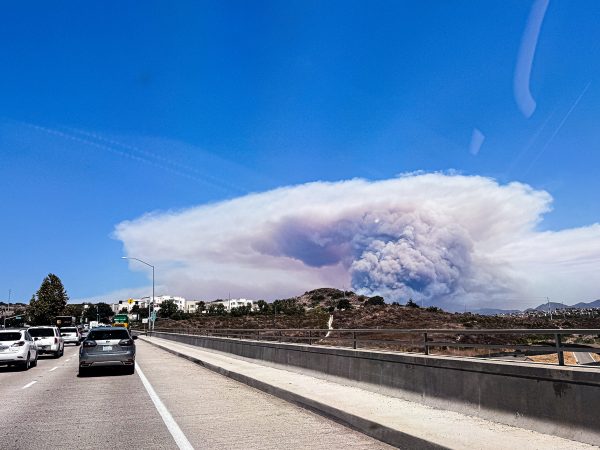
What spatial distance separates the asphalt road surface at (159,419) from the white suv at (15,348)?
641cm

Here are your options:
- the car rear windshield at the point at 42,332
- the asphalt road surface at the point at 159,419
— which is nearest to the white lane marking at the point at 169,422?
the asphalt road surface at the point at 159,419

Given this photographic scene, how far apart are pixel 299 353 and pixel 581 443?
11646mm

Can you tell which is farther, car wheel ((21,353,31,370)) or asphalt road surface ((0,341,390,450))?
car wheel ((21,353,31,370))

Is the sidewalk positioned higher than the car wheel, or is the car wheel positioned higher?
the car wheel

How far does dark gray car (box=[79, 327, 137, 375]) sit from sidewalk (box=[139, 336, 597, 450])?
26.2 feet

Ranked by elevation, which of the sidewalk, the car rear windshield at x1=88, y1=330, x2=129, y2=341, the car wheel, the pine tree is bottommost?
the sidewalk

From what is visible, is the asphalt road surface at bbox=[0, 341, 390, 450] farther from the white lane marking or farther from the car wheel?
the car wheel

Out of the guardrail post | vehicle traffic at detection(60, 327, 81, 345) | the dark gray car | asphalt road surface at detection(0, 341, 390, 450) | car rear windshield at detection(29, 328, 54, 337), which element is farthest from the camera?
vehicle traffic at detection(60, 327, 81, 345)

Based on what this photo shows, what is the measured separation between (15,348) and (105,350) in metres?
5.97

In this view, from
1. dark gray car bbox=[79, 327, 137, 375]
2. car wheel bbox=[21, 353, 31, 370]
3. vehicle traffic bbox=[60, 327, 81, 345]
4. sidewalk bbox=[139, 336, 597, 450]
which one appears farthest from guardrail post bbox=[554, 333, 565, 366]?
vehicle traffic bbox=[60, 327, 81, 345]

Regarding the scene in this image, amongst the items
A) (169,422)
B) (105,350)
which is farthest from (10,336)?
(169,422)

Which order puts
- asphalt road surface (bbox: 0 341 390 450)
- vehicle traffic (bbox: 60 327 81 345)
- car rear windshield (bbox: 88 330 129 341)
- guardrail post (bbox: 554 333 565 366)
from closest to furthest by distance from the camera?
1. guardrail post (bbox: 554 333 565 366)
2. asphalt road surface (bbox: 0 341 390 450)
3. car rear windshield (bbox: 88 330 129 341)
4. vehicle traffic (bbox: 60 327 81 345)

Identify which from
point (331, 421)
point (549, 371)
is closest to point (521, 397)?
point (549, 371)

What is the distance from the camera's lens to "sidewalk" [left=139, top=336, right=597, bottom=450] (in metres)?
7.14
